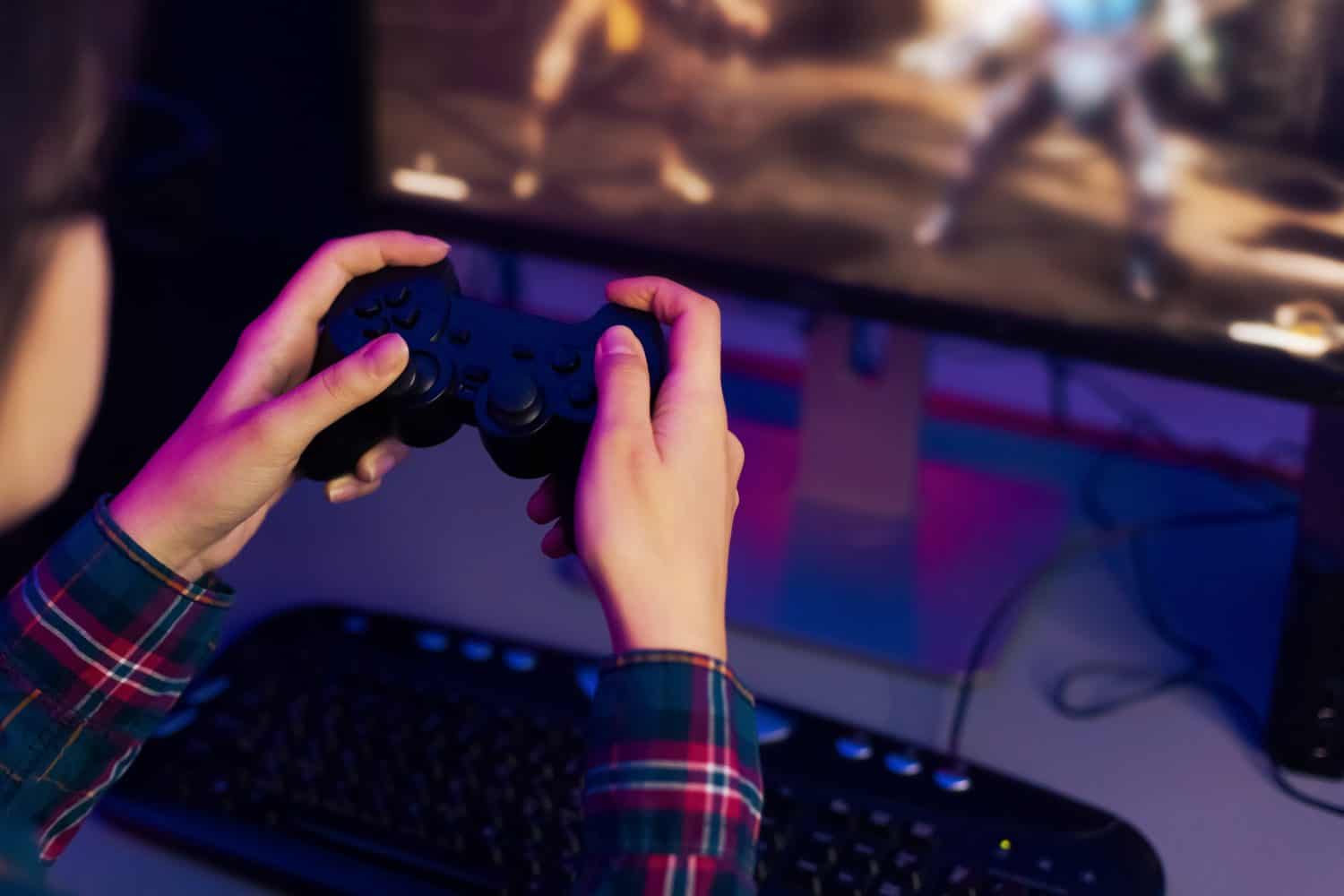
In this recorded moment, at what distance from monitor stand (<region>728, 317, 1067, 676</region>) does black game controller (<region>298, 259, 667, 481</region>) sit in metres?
0.24

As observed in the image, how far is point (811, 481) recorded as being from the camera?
79 centimetres

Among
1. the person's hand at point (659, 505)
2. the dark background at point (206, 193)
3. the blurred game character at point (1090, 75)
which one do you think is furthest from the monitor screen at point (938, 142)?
the person's hand at point (659, 505)

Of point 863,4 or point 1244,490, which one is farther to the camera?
point 1244,490

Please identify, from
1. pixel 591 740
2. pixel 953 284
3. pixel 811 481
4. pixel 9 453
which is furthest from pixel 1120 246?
pixel 9 453

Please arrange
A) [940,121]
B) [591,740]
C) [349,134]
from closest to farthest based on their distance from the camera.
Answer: [591,740]
[940,121]
[349,134]

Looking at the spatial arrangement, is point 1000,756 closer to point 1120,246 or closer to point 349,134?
point 1120,246

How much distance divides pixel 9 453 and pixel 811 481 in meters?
0.44

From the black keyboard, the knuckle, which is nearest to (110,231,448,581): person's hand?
the knuckle

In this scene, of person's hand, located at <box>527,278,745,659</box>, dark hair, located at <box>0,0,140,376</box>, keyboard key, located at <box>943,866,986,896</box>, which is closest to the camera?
dark hair, located at <box>0,0,140,376</box>

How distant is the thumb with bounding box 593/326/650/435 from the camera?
44cm

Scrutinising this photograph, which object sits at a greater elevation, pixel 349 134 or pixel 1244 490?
pixel 349 134

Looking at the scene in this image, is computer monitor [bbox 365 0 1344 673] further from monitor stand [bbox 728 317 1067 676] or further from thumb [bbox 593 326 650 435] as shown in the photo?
thumb [bbox 593 326 650 435]

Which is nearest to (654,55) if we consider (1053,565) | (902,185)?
(902,185)

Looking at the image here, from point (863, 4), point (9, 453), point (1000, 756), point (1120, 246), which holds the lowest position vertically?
point (1000, 756)
